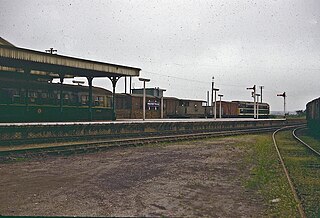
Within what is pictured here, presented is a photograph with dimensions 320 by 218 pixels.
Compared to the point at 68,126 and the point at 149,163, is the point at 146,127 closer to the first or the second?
the point at 68,126

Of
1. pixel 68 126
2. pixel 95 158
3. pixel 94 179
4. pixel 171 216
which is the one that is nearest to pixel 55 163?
pixel 95 158

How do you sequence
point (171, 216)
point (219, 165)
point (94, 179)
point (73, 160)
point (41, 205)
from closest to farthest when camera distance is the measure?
point (171, 216) < point (41, 205) < point (94, 179) < point (219, 165) < point (73, 160)

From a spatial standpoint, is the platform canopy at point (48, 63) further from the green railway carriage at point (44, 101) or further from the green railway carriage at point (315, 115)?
the green railway carriage at point (315, 115)

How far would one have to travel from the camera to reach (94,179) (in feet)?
26.2

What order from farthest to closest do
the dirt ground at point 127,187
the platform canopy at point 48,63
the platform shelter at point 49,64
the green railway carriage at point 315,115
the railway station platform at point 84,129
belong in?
1. the green railway carriage at point 315,115
2. the platform shelter at point 49,64
3. the platform canopy at point 48,63
4. the railway station platform at point 84,129
5. the dirt ground at point 127,187

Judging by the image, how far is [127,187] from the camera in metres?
7.18

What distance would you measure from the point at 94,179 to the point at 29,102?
45.3ft

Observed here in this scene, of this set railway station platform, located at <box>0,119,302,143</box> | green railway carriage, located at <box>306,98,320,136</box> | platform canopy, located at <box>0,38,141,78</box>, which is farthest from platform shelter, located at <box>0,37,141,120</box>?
green railway carriage, located at <box>306,98,320,136</box>


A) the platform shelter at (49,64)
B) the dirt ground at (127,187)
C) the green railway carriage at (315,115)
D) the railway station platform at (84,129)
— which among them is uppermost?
the platform shelter at (49,64)

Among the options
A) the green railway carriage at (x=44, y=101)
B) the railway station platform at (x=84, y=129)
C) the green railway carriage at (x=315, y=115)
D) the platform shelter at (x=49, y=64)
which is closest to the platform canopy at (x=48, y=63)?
the platform shelter at (x=49, y=64)

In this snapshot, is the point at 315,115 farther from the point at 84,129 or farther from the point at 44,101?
the point at 44,101

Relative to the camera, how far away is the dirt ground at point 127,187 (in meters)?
5.46

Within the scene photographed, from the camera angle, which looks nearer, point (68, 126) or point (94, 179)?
point (94, 179)

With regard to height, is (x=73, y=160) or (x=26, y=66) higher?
(x=26, y=66)
